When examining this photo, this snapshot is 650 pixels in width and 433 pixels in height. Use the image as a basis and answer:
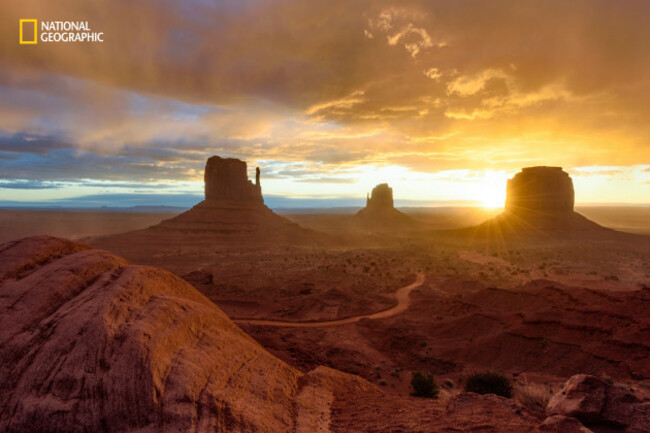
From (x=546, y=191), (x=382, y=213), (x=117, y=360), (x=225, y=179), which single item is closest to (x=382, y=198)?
(x=382, y=213)

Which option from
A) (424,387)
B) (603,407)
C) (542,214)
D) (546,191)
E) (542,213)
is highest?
(546,191)

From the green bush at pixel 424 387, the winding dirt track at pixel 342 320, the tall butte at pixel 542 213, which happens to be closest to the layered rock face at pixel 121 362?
Result: the green bush at pixel 424 387

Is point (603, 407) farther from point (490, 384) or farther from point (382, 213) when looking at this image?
point (382, 213)

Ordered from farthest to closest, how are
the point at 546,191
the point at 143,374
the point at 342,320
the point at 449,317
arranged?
the point at 546,191 → the point at 342,320 → the point at 449,317 → the point at 143,374

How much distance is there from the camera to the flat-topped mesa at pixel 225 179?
263ft

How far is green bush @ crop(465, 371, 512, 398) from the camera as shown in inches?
464

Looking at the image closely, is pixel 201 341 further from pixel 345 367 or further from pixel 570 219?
pixel 570 219

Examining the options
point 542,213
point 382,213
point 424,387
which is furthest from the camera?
point 382,213

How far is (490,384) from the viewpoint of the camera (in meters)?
12.1

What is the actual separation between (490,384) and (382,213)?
123 meters

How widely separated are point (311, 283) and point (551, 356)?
20.5m

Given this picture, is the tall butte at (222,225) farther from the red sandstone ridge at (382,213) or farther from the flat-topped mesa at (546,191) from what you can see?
the red sandstone ridge at (382,213)

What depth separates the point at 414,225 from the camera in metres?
125

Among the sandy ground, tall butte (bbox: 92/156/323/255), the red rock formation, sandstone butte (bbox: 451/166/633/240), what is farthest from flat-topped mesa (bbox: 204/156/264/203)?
the red rock formation
